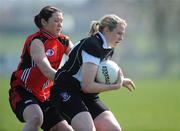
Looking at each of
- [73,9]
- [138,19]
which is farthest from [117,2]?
[138,19]

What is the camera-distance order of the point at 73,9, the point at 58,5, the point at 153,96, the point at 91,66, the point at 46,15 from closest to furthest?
the point at 91,66 < the point at 46,15 < the point at 58,5 < the point at 73,9 < the point at 153,96

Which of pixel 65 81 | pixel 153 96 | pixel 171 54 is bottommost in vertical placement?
pixel 153 96

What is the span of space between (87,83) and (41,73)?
1154mm

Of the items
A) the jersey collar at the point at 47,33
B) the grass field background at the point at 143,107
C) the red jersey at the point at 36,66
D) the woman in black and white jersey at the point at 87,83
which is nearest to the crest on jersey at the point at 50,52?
the red jersey at the point at 36,66

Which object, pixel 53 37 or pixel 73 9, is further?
pixel 73 9

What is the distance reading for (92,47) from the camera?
28.8 feet

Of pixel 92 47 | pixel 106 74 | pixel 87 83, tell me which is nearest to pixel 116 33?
pixel 92 47

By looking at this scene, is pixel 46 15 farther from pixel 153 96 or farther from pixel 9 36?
pixel 153 96

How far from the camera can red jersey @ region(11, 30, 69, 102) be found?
381 inches

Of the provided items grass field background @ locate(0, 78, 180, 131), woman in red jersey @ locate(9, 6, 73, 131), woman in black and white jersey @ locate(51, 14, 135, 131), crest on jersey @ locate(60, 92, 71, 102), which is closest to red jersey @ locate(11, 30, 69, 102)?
woman in red jersey @ locate(9, 6, 73, 131)

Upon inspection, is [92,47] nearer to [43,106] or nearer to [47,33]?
[47,33]

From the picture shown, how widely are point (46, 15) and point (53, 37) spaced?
273mm

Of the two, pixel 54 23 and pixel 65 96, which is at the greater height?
pixel 54 23

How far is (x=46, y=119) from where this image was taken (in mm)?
9773
